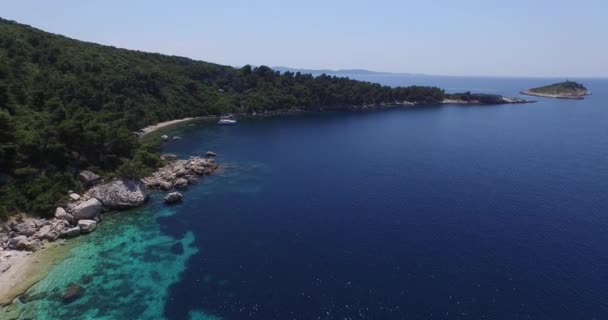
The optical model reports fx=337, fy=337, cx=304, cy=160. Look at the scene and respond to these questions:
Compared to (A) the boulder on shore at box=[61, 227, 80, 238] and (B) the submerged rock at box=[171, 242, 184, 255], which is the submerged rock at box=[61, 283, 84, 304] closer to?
(B) the submerged rock at box=[171, 242, 184, 255]

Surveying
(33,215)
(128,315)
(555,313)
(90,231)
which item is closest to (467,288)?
(555,313)

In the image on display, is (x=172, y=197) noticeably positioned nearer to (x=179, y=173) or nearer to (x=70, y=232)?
(x=179, y=173)

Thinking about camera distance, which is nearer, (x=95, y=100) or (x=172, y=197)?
(x=172, y=197)

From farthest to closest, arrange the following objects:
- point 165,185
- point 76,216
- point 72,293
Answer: point 165,185 < point 76,216 < point 72,293

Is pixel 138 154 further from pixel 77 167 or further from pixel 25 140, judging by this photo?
pixel 25 140

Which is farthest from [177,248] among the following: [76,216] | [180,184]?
[180,184]

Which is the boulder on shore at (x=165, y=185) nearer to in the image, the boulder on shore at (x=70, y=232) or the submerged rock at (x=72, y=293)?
the boulder on shore at (x=70, y=232)
